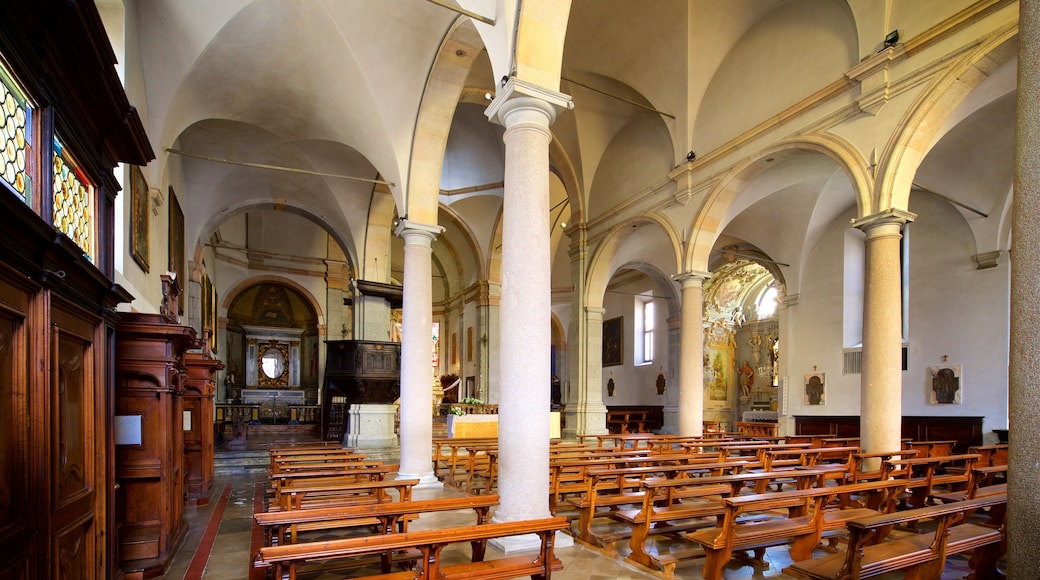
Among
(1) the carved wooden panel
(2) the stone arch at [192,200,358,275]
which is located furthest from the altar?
(1) the carved wooden panel

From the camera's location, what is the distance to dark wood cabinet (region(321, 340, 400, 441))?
1267cm

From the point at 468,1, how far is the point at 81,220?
428 centimetres

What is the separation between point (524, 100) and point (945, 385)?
12363mm

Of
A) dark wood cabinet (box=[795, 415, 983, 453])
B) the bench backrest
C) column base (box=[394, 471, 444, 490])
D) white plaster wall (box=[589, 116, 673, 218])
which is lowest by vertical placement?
dark wood cabinet (box=[795, 415, 983, 453])

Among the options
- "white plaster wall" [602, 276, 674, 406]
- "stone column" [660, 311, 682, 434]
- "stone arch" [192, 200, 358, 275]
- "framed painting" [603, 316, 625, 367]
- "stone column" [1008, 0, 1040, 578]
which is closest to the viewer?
"stone column" [1008, 0, 1040, 578]

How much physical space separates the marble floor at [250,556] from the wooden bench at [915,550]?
51 centimetres

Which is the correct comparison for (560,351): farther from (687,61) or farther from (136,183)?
(136,183)

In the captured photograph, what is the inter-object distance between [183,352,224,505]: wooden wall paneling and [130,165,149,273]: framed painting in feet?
4.80

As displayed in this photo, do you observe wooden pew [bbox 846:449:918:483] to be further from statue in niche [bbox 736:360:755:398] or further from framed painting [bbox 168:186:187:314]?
statue in niche [bbox 736:360:755:398]

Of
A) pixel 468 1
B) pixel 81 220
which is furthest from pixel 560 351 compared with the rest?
pixel 81 220

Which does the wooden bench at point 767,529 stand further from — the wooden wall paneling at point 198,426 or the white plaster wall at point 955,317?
the white plaster wall at point 955,317

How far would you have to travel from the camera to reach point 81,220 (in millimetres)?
3471

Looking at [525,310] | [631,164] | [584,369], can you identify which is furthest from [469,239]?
[525,310]

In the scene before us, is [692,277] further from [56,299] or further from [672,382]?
[56,299]
